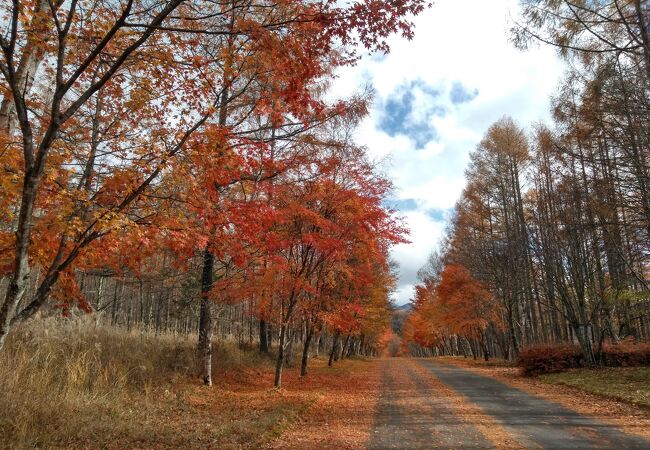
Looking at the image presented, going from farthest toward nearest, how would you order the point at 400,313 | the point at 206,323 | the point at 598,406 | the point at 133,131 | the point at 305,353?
the point at 400,313, the point at 305,353, the point at 206,323, the point at 598,406, the point at 133,131

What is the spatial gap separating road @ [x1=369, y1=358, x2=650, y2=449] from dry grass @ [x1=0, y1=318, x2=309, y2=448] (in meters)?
2.18

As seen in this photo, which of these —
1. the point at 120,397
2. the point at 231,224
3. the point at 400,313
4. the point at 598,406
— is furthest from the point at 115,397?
the point at 400,313

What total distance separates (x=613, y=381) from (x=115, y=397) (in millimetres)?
13497

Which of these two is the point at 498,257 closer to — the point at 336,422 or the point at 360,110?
the point at 360,110

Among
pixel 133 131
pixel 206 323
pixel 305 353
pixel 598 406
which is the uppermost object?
pixel 133 131

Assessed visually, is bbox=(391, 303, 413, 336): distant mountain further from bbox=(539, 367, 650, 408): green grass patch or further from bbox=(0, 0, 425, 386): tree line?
bbox=(0, 0, 425, 386): tree line

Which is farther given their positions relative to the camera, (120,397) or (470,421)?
(470,421)

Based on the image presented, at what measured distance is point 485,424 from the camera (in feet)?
26.0

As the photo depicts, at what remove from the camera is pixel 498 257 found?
25.0 m

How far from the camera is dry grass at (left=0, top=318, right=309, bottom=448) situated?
224 inches

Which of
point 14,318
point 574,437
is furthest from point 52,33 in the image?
point 574,437

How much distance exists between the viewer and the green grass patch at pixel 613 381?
1013cm

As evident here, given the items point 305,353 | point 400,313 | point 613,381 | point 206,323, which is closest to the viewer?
point 206,323

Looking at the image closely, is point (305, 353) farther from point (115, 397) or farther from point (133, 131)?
point (133, 131)
